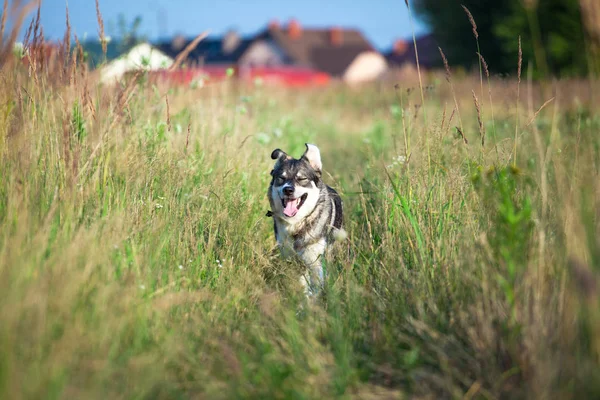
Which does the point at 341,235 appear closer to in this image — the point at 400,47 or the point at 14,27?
the point at 14,27

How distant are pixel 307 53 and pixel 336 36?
901 centimetres

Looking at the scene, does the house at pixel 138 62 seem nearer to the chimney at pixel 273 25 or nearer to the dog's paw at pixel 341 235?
the dog's paw at pixel 341 235

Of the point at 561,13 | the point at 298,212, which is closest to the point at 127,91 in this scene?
the point at 298,212

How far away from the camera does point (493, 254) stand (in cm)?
332

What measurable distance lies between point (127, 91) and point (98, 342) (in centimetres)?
257

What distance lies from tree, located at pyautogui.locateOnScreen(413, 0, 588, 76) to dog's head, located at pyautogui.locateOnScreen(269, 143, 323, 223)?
20.7 meters

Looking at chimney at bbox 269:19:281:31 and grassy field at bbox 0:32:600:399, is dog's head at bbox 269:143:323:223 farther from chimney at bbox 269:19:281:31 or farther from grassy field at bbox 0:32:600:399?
chimney at bbox 269:19:281:31

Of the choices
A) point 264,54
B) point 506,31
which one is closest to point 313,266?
point 506,31

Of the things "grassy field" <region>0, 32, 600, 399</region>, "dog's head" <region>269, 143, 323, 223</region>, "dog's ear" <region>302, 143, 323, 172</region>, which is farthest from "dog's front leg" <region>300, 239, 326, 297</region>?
"dog's ear" <region>302, 143, 323, 172</region>

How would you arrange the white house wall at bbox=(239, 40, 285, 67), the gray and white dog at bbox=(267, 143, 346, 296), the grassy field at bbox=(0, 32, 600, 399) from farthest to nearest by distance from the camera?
the white house wall at bbox=(239, 40, 285, 67) < the gray and white dog at bbox=(267, 143, 346, 296) < the grassy field at bbox=(0, 32, 600, 399)

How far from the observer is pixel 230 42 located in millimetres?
70125

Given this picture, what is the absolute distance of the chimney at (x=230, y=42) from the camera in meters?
69.1

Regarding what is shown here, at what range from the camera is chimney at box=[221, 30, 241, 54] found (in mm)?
69062

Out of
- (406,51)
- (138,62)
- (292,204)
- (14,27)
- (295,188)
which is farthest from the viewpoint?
(406,51)
